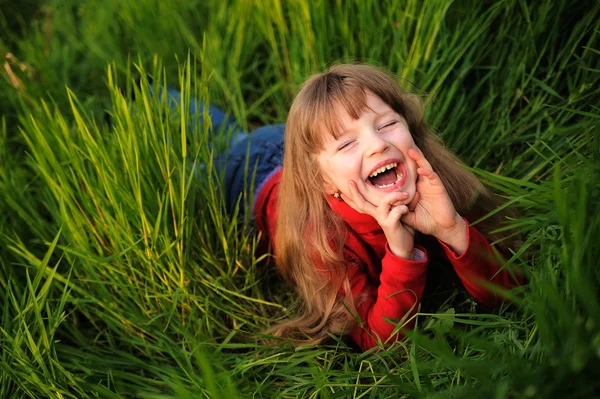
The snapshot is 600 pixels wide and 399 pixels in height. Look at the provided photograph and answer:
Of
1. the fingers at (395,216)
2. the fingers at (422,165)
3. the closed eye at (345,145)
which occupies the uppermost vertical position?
the closed eye at (345,145)

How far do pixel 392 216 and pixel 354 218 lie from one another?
0.17 meters

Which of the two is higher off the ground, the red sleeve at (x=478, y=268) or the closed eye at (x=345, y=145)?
the closed eye at (x=345, y=145)

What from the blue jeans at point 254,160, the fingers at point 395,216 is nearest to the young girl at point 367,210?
the fingers at point 395,216

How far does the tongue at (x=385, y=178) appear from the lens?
4.15 ft

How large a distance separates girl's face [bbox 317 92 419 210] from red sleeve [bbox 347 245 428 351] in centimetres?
13

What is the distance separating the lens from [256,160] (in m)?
1.84

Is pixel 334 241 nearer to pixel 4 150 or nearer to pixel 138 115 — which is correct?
pixel 138 115

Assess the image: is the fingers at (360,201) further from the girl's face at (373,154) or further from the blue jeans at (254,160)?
the blue jeans at (254,160)

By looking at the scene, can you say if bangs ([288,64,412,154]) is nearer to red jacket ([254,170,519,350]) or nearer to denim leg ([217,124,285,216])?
red jacket ([254,170,519,350])

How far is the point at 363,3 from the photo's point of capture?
5.68 feet

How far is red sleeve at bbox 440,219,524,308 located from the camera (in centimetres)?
125

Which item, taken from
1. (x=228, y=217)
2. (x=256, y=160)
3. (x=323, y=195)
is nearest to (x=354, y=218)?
(x=323, y=195)

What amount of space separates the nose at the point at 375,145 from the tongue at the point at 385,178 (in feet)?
0.25

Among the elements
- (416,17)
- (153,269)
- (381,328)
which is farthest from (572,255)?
(416,17)
